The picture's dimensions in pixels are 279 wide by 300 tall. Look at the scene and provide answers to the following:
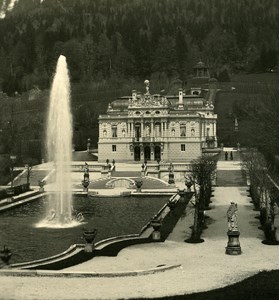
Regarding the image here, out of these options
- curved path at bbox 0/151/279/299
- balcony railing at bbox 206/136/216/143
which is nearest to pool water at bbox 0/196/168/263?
curved path at bbox 0/151/279/299

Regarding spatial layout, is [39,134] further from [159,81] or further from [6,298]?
[6,298]

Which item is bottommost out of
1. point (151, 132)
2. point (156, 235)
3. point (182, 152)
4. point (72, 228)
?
point (72, 228)

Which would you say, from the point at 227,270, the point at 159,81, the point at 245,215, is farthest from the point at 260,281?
the point at 159,81

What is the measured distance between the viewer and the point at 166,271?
19.6 meters

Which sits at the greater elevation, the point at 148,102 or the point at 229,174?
the point at 148,102

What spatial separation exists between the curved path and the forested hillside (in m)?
103

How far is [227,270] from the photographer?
775 inches

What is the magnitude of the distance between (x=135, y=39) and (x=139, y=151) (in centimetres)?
7631

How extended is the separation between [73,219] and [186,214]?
740 cm

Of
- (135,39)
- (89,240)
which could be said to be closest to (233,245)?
(89,240)

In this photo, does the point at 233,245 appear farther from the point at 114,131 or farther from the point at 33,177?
the point at 114,131

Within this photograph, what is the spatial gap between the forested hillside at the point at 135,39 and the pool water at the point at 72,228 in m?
85.6

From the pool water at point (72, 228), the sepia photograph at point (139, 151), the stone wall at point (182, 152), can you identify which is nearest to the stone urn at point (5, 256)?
the sepia photograph at point (139, 151)

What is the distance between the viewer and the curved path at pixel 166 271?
16938mm
